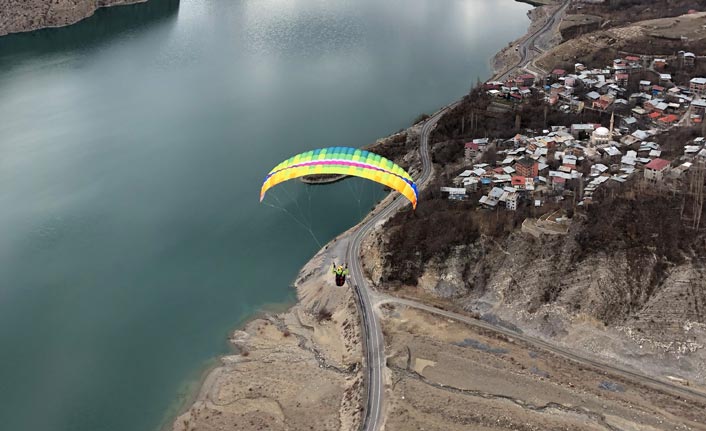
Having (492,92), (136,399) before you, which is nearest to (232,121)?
(492,92)

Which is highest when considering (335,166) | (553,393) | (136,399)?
A: (335,166)

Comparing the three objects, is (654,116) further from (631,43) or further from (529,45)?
(529,45)

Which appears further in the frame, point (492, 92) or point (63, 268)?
point (492, 92)

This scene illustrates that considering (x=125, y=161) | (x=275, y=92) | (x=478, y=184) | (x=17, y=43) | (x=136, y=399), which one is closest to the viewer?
(x=136, y=399)

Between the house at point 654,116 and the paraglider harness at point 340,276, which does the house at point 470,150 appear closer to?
the house at point 654,116

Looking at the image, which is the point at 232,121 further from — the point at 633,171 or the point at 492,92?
the point at 633,171

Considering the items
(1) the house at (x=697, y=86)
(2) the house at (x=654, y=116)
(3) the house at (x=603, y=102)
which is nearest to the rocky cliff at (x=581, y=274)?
(2) the house at (x=654, y=116)
